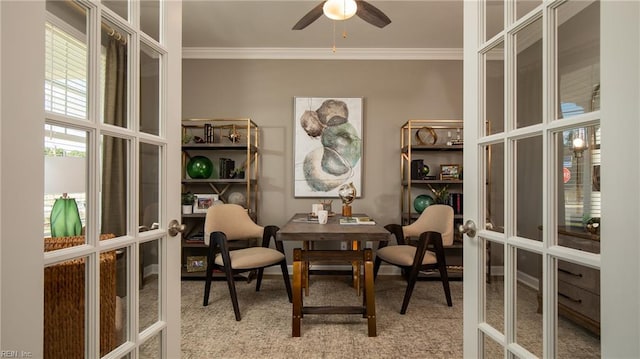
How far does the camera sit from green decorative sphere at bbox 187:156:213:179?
366 cm

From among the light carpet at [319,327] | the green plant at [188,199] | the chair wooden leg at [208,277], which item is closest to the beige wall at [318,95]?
the green plant at [188,199]

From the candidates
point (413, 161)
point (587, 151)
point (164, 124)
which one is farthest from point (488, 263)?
point (413, 161)

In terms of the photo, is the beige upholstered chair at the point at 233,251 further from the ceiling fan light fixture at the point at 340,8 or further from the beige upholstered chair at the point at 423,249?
the ceiling fan light fixture at the point at 340,8

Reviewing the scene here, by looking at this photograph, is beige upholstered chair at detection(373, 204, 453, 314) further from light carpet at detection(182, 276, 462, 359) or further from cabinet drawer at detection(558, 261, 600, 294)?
cabinet drawer at detection(558, 261, 600, 294)

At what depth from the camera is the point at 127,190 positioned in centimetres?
102

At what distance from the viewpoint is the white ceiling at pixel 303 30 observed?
10.0ft

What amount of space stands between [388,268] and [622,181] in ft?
11.4

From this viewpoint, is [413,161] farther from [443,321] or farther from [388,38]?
[443,321]

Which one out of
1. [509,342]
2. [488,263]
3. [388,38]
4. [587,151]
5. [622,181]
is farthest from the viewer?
[388,38]

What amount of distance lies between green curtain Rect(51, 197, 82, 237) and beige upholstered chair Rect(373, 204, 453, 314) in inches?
93.4

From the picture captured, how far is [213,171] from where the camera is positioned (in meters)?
3.88

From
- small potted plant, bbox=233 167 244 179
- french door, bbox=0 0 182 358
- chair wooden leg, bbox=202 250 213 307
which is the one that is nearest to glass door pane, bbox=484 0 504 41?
french door, bbox=0 0 182 358

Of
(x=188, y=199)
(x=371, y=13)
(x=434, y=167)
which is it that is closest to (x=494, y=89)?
(x=371, y=13)

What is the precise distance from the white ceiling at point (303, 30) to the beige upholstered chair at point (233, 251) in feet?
6.18
